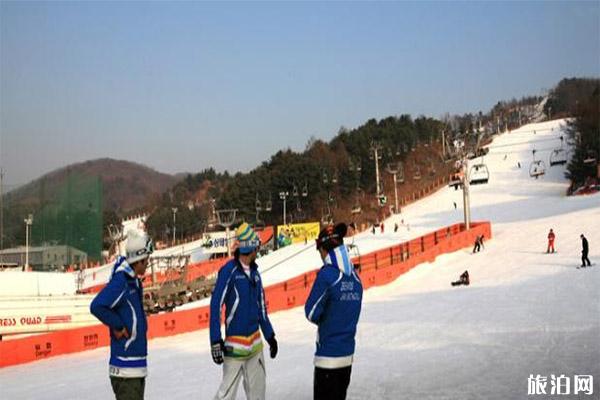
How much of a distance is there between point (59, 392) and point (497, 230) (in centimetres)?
3126

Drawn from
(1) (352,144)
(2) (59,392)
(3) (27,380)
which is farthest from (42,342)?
(1) (352,144)

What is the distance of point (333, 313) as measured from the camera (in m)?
5.12

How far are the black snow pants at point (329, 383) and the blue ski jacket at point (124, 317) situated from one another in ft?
4.37

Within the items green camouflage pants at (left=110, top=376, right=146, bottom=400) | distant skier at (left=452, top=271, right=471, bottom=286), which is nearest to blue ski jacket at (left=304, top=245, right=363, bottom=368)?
green camouflage pants at (left=110, top=376, right=146, bottom=400)

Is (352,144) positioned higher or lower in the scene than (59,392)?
higher

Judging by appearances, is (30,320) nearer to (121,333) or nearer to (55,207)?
(121,333)

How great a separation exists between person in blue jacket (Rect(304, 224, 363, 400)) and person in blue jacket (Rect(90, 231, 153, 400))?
127cm

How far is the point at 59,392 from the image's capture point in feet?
32.8

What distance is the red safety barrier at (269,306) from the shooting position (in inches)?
561

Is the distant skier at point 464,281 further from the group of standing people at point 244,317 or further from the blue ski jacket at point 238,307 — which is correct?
the blue ski jacket at point 238,307

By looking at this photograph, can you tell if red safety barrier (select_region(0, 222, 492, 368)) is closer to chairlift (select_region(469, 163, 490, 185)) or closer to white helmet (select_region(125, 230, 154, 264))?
white helmet (select_region(125, 230, 154, 264))

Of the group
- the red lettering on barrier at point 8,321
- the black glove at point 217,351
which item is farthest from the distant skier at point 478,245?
the black glove at point 217,351

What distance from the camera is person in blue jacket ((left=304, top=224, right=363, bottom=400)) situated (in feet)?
16.7

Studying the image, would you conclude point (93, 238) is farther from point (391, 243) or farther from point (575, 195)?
point (575, 195)
